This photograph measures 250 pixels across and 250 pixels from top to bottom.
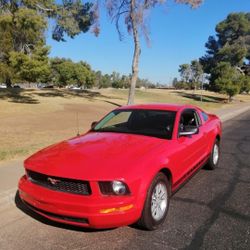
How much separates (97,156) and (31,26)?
794 inches

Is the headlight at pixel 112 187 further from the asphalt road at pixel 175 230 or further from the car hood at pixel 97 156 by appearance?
the asphalt road at pixel 175 230

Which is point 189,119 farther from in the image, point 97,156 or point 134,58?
point 134,58

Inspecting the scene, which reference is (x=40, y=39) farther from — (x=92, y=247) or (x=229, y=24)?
(x=229, y=24)

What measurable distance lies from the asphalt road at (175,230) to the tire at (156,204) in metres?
0.12

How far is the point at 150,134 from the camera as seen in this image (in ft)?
19.0

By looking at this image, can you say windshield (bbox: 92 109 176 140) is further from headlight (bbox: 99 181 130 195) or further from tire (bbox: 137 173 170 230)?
headlight (bbox: 99 181 130 195)

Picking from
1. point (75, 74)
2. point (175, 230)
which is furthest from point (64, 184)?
point (75, 74)

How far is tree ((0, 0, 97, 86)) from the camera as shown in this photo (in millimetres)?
22609

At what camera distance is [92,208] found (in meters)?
4.21

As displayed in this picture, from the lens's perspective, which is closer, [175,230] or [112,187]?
[112,187]

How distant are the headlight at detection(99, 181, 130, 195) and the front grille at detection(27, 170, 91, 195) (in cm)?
15

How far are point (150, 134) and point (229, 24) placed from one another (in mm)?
60334

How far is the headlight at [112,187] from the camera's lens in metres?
4.29

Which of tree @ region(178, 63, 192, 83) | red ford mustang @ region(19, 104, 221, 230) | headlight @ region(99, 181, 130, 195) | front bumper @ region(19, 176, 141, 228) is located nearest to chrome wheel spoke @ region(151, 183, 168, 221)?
red ford mustang @ region(19, 104, 221, 230)
